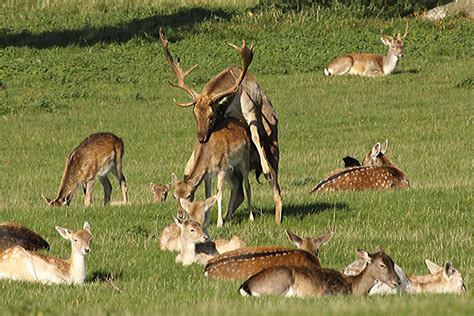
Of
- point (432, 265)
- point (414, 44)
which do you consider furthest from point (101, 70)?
point (432, 265)

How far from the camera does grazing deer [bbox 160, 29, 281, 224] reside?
14125mm

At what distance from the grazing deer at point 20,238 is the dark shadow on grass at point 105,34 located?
23873 millimetres

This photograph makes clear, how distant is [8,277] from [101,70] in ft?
71.6

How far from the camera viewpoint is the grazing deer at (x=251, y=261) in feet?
34.8

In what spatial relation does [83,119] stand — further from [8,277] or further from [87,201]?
[8,277]

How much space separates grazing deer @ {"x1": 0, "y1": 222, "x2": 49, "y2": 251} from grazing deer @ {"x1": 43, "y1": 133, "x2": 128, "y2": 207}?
16.5 feet

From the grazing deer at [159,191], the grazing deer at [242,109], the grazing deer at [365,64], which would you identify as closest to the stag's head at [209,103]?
the grazing deer at [242,109]

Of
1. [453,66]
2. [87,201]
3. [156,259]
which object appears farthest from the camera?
[453,66]

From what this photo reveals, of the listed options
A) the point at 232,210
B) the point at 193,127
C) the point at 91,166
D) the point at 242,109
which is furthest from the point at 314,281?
the point at 193,127

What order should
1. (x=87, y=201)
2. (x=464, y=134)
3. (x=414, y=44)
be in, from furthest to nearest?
1. (x=414, y=44)
2. (x=464, y=134)
3. (x=87, y=201)

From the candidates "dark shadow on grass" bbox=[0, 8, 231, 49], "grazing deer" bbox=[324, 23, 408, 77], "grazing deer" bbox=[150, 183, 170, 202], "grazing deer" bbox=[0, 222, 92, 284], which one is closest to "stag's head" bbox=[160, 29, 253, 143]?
"grazing deer" bbox=[0, 222, 92, 284]

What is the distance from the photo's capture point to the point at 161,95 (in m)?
29.9

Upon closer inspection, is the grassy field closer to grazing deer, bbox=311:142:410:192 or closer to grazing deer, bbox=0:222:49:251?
grazing deer, bbox=0:222:49:251

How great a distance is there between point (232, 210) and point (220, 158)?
809mm
